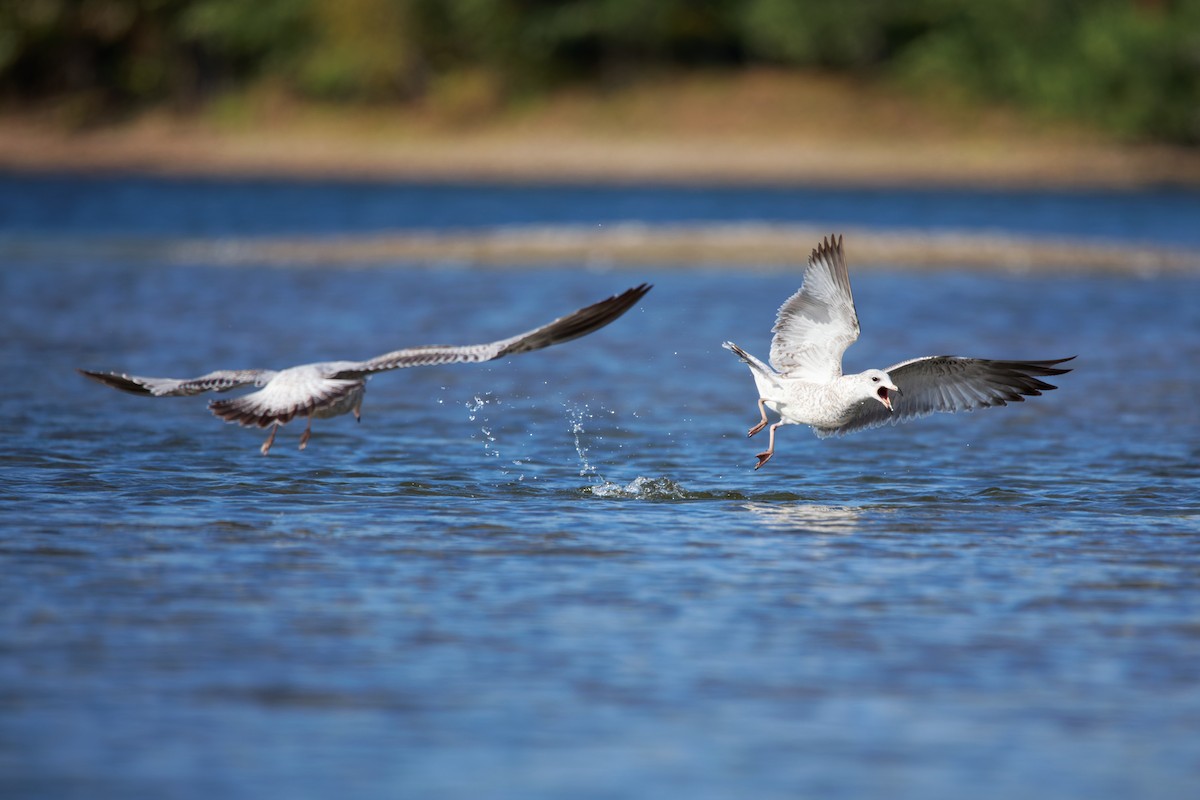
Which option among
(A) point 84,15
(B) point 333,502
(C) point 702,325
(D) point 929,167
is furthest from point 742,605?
(A) point 84,15

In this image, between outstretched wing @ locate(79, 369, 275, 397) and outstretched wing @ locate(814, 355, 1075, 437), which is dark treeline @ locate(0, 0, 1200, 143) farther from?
outstretched wing @ locate(79, 369, 275, 397)

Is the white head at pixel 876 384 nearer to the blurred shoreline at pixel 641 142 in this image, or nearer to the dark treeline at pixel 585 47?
the blurred shoreline at pixel 641 142

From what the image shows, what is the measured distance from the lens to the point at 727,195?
56.2 m

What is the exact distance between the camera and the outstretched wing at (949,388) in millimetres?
12617

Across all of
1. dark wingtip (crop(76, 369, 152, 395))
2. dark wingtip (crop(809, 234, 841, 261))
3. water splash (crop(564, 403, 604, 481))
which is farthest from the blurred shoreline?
dark wingtip (crop(76, 369, 152, 395))

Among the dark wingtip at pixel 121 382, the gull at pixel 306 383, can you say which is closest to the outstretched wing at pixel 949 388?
the gull at pixel 306 383

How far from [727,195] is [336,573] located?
154 ft

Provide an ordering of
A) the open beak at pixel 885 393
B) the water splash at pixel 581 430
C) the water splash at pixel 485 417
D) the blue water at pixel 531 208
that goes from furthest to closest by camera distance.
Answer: the blue water at pixel 531 208
the water splash at pixel 485 417
the water splash at pixel 581 430
the open beak at pixel 885 393

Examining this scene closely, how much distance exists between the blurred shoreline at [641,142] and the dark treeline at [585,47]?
136 cm

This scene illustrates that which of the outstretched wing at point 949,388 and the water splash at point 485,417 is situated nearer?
the outstretched wing at point 949,388

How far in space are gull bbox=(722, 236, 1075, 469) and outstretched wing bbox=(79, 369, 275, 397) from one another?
10.7 feet

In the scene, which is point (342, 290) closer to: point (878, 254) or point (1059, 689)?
point (878, 254)

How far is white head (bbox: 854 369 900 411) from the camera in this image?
11953 mm

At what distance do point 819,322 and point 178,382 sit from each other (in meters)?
4.32
